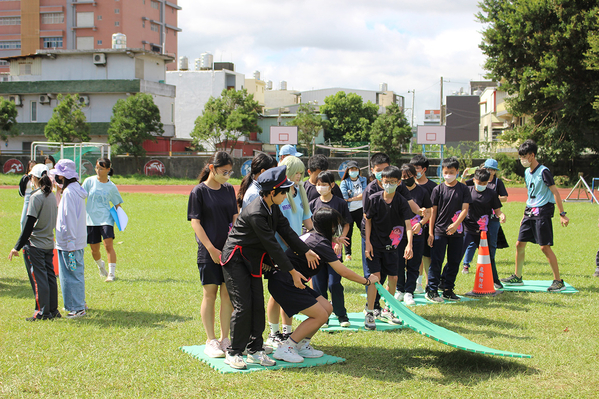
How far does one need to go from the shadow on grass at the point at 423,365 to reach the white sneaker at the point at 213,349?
31.2 inches

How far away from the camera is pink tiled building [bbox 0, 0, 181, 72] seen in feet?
209

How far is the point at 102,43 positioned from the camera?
65.0 m

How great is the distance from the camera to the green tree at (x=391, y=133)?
43938 mm

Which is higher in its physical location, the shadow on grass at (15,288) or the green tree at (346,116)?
the green tree at (346,116)

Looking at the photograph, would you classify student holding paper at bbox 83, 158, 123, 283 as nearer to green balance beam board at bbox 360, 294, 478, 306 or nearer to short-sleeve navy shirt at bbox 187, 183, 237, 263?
short-sleeve navy shirt at bbox 187, 183, 237, 263

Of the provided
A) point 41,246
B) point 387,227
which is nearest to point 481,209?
point 387,227

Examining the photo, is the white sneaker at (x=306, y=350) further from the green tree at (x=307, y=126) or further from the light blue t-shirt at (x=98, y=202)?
the green tree at (x=307, y=126)

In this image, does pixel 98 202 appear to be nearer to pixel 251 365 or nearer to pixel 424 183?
pixel 251 365

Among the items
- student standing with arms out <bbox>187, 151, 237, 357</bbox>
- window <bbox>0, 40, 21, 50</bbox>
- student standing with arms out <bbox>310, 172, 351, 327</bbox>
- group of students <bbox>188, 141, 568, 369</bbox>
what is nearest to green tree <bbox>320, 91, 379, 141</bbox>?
window <bbox>0, 40, 21, 50</bbox>

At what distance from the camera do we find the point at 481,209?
8.42 metres

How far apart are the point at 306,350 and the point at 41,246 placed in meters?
3.59

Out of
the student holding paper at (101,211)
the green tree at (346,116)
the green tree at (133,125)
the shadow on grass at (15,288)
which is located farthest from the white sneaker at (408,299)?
A: the green tree at (346,116)

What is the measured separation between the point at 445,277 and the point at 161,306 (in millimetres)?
4015

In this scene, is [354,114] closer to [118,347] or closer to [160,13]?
[160,13]
